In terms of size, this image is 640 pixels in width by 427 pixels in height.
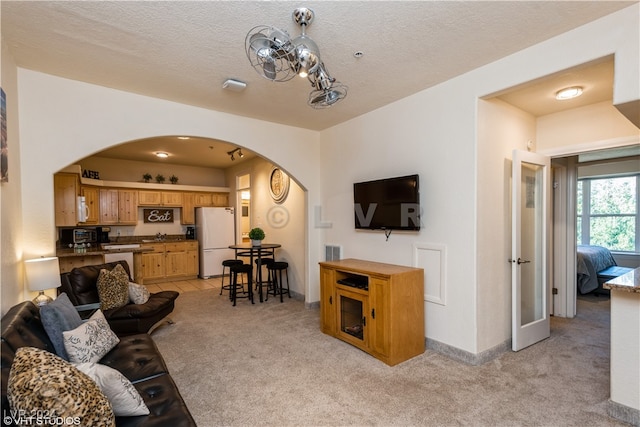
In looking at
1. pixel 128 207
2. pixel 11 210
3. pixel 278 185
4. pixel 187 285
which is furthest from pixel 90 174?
pixel 11 210

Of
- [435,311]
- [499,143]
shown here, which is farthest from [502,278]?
[499,143]

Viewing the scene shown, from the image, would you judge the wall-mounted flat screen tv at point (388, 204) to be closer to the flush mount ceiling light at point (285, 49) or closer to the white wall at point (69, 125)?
the flush mount ceiling light at point (285, 49)

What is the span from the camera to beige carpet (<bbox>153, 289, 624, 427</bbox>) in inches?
85.7

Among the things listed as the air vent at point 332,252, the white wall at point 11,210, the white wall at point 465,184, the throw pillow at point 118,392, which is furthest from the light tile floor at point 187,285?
the throw pillow at point 118,392

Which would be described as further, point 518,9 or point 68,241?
point 68,241

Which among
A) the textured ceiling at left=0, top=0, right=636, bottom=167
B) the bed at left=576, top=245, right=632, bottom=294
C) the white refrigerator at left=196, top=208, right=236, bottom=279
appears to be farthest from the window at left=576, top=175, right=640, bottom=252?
the white refrigerator at left=196, top=208, right=236, bottom=279

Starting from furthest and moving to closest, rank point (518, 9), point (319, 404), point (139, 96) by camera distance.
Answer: point (139, 96), point (319, 404), point (518, 9)

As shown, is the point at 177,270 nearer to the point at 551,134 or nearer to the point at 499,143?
the point at 499,143

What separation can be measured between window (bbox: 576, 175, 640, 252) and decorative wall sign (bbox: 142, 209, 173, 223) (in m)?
9.78

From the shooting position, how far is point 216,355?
10.4 ft

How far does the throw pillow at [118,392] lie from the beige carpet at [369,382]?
0.71 meters

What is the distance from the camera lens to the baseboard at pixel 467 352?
9.52 feet

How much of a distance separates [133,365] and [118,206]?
5648mm

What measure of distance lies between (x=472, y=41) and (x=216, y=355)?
12.0 ft
